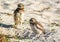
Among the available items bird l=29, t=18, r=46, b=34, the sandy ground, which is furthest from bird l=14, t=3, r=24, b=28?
bird l=29, t=18, r=46, b=34

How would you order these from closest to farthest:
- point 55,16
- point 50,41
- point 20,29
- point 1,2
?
point 50,41, point 20,29, point 55,16, point 1,2

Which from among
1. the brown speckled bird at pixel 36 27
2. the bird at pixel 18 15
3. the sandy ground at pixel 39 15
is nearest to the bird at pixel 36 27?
the brown speckled bird at pixel 36 27

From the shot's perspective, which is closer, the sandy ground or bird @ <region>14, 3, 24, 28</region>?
the sandy ground

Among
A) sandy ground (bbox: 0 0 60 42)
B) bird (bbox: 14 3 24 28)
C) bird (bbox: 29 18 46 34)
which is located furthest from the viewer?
bird (bbox: 14 3 24 28)

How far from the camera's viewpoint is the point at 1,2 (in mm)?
15523

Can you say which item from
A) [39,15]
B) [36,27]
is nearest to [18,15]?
[36,27]

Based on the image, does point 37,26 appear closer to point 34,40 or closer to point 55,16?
point 34,40

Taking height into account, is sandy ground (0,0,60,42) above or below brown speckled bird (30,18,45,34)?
below

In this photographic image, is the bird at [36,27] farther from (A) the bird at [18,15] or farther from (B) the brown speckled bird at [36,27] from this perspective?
(A) the bird at [18,15]

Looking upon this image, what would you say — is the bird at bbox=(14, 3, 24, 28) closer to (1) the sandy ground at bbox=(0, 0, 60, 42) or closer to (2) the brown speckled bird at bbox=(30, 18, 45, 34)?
(1) the sandy ground at bbox=(0, 0, 60, 42)

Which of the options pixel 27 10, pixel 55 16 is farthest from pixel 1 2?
pixel 55 16

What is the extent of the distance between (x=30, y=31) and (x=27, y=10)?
2.50 meters

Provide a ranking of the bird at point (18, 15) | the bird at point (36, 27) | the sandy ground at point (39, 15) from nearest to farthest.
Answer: the bird at point (36, 27)
the sandy ground at point (39, 15)
the bird at point (18, 15)

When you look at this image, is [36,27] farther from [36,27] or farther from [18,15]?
[18,15]
